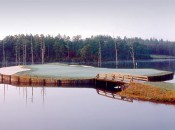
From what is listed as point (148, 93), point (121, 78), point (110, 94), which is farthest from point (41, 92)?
point (148, 93)

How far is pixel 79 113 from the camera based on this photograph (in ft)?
117

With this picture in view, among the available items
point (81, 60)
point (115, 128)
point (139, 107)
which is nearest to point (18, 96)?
point (139, 107)

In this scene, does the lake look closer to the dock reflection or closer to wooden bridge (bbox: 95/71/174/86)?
the dock reflection

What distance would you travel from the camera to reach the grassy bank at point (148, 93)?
1625 inches

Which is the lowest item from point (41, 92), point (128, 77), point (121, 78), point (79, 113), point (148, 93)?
point (79, 113)

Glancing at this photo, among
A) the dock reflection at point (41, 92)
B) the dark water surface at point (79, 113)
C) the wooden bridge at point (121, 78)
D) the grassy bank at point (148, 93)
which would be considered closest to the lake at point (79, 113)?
the dark water surface at point (79, 113)

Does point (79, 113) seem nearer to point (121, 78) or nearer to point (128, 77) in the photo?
point (128, 77)

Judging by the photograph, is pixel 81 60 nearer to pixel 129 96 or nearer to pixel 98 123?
pixel 129 96

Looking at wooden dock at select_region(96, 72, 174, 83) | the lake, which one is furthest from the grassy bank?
wooden dock at select_region(96, 72, 174, 83)

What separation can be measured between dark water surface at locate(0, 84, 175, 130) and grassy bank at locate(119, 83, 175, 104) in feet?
7.72

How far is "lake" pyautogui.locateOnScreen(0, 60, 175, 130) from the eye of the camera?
30328 millimetres

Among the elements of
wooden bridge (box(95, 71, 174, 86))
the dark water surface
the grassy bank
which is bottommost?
the dark water surface

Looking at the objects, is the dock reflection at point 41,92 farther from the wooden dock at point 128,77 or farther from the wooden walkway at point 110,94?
the wooden dock at point 128,77

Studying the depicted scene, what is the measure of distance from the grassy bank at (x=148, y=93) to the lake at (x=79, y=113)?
2134mm
